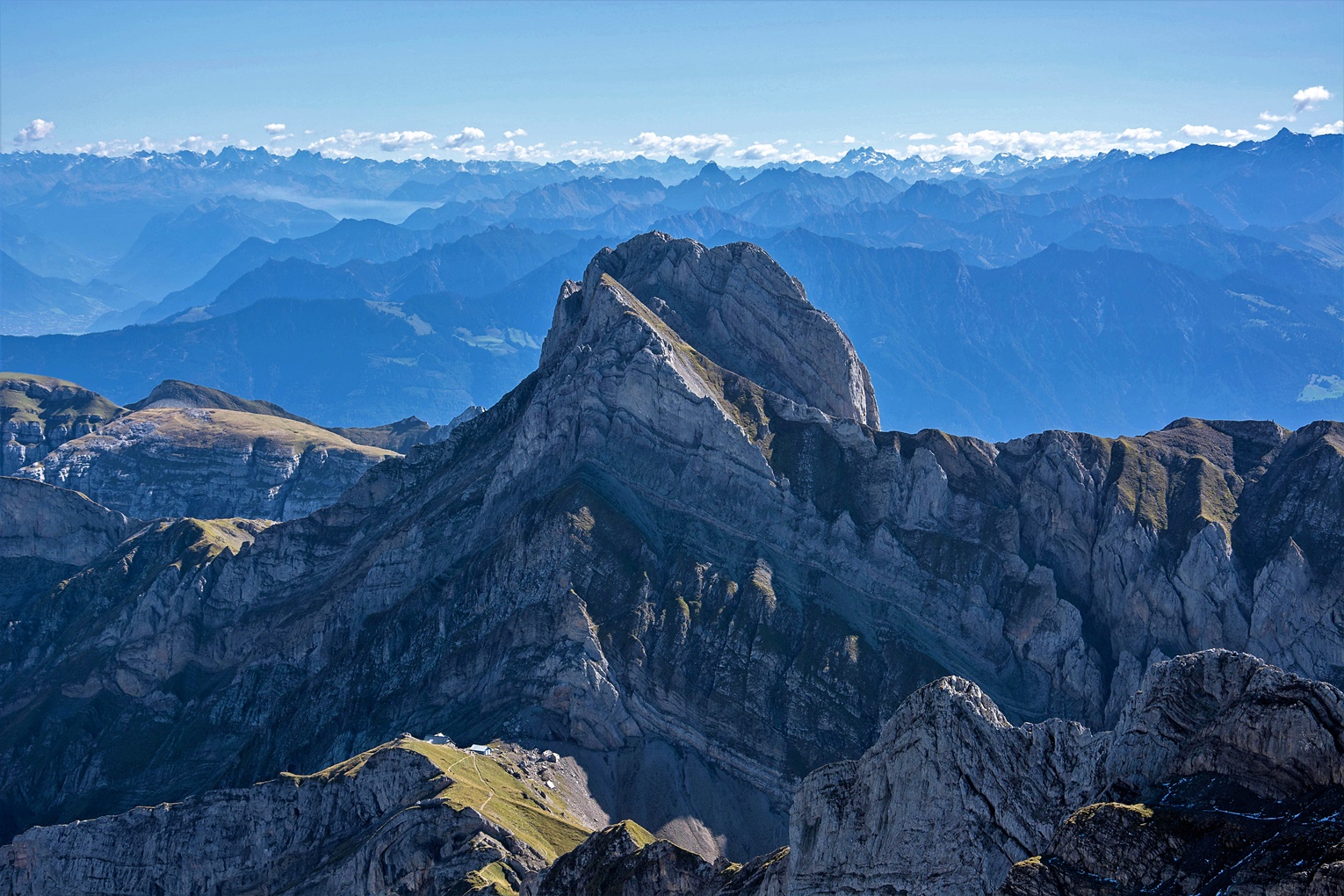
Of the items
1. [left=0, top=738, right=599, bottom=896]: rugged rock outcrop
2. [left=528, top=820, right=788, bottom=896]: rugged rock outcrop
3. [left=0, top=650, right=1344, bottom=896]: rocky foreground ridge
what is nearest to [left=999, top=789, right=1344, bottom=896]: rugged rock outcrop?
[left=0, top=650, right=1344, bottom=896]: rocky foreground ridge

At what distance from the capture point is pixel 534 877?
117 m

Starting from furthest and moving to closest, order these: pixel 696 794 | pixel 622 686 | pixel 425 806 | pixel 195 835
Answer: pixel 622 686
pixel 696 794
pixel 195 835
pixel 425 806

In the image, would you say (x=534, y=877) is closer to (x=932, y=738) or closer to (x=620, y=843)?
(x=620, y=843)

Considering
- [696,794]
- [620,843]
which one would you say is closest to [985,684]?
[696,794]

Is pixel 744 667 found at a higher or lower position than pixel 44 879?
higher

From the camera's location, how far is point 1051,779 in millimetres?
71125

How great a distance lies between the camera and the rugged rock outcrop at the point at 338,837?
5098 inches

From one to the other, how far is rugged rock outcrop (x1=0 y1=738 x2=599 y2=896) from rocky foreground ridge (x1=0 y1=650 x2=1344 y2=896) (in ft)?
1.10

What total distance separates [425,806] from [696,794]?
53427mm

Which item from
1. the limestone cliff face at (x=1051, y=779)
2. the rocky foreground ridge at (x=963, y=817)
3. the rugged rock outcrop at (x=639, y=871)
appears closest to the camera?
the rocky foreground ridge at (x=963, y=817)

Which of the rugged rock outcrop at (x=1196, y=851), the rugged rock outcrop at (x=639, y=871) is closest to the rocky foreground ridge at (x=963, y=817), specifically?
the rugged rock outcrop at (x=1196, y=851)

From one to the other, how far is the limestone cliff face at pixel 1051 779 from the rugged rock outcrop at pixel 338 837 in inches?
2130

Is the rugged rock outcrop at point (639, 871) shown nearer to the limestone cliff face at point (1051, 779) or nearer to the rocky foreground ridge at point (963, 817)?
the rocky foreground ridge at point (963, 817)

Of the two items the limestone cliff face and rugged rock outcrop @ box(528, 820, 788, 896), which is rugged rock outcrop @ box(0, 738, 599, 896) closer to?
rugged rock outcrop @ box(528, 820, 788, 896)
